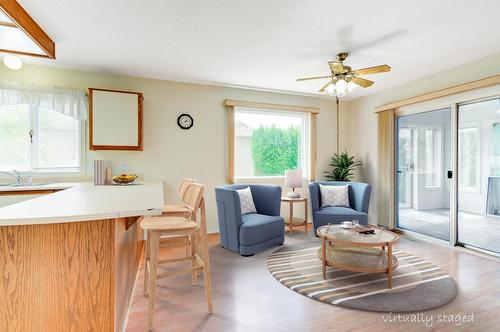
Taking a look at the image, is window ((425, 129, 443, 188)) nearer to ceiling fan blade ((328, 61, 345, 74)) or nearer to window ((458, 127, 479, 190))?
window ((458, 127, 479, 190))

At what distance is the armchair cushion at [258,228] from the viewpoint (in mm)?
3287

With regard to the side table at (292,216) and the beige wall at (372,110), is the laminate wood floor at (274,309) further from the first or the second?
the beige wall at (372,110)

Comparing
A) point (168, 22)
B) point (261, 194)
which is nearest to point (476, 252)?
point (261, 194)

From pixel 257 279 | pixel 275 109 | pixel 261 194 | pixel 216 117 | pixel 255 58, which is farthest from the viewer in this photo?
pixel 275 109

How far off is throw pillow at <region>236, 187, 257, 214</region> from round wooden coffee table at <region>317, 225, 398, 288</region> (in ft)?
3.89

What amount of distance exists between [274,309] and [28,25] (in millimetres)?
3111

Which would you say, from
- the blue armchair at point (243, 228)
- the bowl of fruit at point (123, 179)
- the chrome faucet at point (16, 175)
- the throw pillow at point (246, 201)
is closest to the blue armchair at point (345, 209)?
the blue armchair at point (243, 228)

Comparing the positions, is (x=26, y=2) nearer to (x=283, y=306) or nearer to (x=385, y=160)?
(x=283, y=306)

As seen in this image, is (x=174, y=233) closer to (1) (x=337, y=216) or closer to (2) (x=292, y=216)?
(1) (x=337, y=216)

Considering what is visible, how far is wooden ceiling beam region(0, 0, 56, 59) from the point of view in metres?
1.99

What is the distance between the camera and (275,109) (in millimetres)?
4777

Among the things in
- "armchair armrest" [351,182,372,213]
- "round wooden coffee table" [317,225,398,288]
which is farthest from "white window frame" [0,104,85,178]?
"armchair armrest" [351,182,372,213]

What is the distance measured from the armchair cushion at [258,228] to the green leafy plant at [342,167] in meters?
1.88

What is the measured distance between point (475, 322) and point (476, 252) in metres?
1.88
